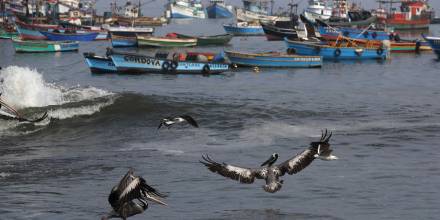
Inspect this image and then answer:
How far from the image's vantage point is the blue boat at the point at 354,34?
8250 cm

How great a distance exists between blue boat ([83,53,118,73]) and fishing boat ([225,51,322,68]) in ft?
30.5

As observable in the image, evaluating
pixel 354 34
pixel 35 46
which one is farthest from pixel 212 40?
pixel 35 46

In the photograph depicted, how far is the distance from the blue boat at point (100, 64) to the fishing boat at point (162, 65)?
437mm

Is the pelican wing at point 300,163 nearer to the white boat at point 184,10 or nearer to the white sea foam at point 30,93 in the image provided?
the white sea foam at point 30,93

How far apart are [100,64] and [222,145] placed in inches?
1213

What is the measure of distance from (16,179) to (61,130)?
10351mm

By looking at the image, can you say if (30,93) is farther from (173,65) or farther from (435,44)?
(435,44)

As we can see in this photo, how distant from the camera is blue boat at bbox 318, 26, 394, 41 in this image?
3248 inches

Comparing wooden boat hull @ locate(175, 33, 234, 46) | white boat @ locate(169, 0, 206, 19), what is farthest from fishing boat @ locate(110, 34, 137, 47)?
white boat @ locate(169, 0, 206, 19)

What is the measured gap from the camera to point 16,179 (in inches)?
958

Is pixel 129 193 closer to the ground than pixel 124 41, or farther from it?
farther from it

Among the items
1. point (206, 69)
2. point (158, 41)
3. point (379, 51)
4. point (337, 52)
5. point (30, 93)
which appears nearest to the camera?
point (30, 93)

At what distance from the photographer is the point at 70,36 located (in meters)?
92.8

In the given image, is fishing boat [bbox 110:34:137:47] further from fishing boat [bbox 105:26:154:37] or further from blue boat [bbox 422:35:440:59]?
blue boat [bbox 422:35:440:59]
